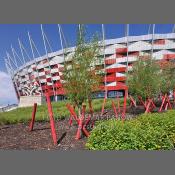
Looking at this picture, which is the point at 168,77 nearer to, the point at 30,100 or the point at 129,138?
the point at 30,100

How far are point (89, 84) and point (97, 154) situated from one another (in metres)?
4.69

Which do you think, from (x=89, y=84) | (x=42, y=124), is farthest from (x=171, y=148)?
(x=42, y=124)

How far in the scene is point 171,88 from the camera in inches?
858

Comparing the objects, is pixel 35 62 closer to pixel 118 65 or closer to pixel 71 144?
pixel 118 65

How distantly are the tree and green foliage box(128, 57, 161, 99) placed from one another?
5.09 meters

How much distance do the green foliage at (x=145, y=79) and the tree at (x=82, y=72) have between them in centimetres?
509

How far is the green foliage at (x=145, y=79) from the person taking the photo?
17.5 m

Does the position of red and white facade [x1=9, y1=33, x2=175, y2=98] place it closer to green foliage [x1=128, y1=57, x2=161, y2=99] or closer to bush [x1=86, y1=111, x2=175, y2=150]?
green foliage [x1=128, y1=57, x2=161, y2=99]

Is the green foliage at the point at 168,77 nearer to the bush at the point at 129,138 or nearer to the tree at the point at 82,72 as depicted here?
the tree at the point at 82,72

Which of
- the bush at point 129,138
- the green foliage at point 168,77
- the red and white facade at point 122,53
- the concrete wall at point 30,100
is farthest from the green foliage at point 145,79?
the red and white facade at point 122,53

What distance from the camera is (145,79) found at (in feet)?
57.5

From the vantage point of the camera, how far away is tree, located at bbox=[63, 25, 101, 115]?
40.9 ft

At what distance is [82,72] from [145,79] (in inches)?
234

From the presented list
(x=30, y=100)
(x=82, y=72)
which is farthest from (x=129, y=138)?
(x=30, y=100)
